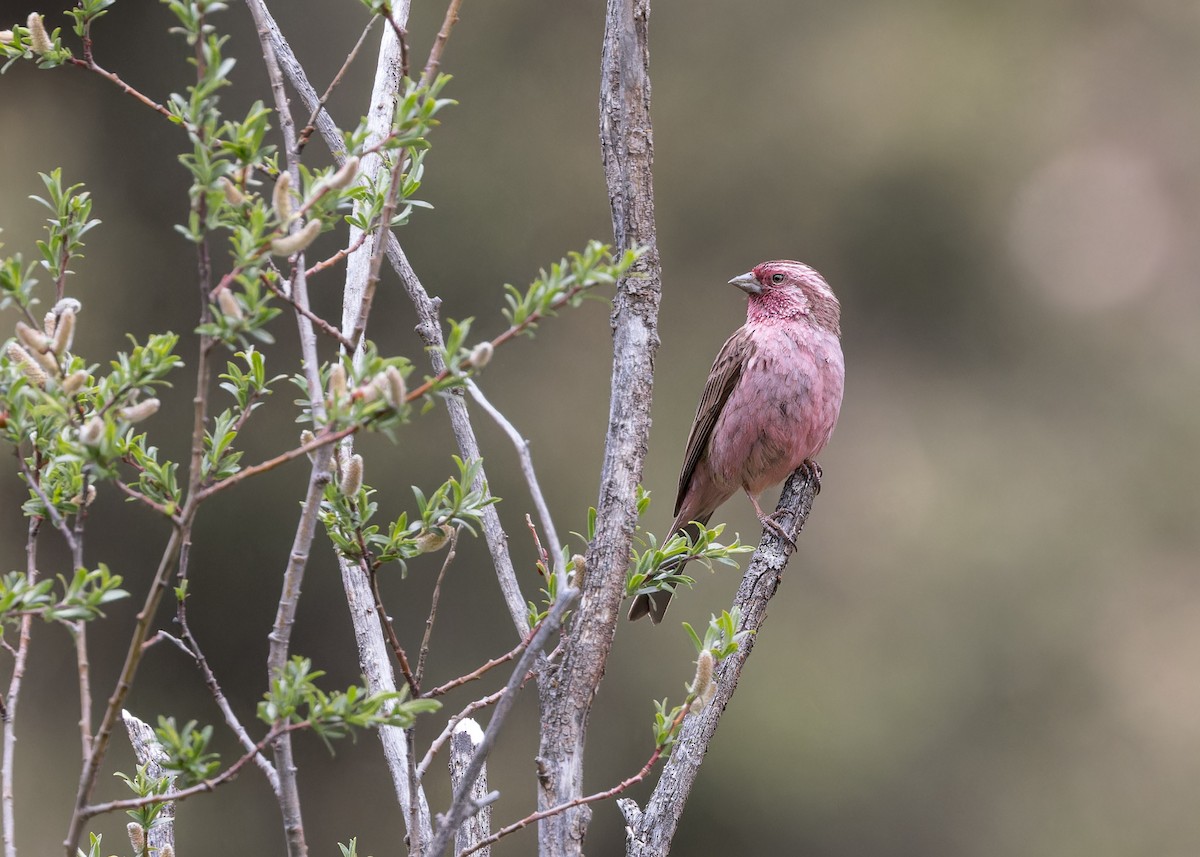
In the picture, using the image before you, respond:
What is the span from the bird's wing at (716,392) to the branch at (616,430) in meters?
2.66

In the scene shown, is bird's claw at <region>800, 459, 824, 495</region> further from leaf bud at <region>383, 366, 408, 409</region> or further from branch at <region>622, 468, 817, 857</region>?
leaf bud at <region>383, 366, 408, 409</region>

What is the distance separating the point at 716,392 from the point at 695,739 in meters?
2.43

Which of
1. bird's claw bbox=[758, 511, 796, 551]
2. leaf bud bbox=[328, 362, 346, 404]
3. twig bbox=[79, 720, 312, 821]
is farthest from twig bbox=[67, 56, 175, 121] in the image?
bird's claw bbox=[758, 511, 796, 551]

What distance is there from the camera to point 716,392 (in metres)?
5.05

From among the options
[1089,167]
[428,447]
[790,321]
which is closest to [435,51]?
[790,321]

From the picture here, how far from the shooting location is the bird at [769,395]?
15.9ft

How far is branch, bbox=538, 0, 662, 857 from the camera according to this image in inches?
82.4

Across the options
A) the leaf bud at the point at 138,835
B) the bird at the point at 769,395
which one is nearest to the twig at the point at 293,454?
the leaf bud at the point at 138,835

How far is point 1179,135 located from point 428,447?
26.6 feet

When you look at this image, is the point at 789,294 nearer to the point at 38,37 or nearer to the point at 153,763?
the point at 153,763

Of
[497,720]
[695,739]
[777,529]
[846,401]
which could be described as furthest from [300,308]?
[846,401]

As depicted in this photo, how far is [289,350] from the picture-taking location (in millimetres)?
9359

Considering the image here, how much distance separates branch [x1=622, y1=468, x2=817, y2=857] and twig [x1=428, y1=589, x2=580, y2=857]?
2.07 ft

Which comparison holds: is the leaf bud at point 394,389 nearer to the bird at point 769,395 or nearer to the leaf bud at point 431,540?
the leaf bud at point 431,540
